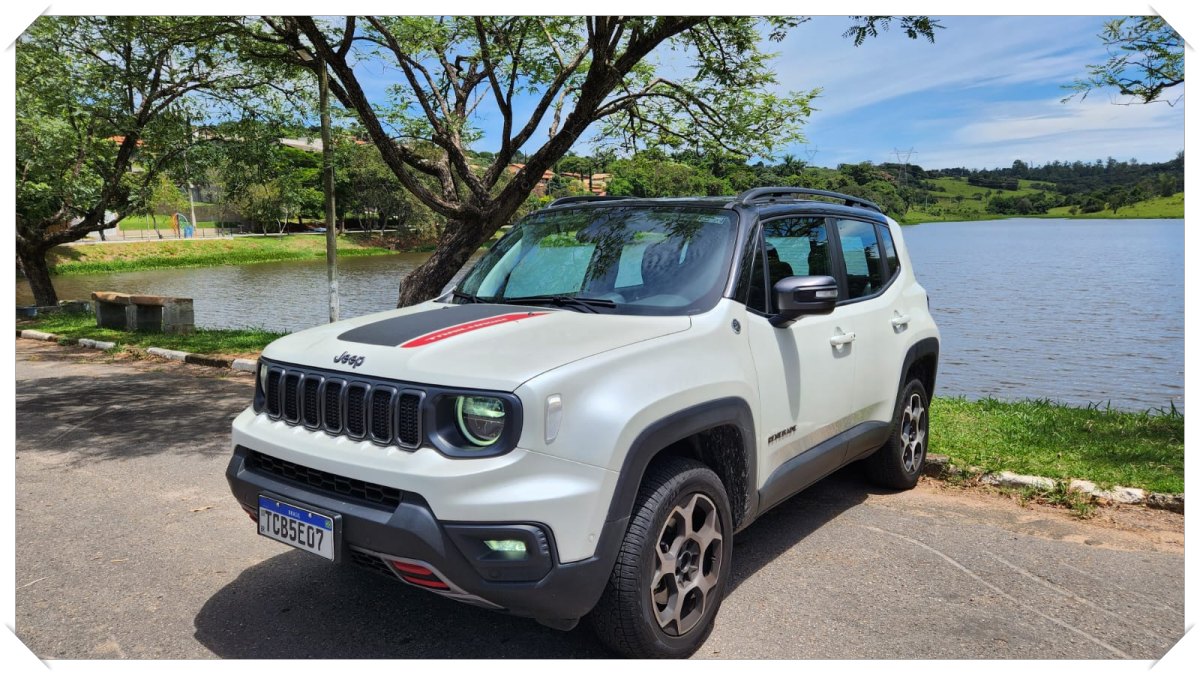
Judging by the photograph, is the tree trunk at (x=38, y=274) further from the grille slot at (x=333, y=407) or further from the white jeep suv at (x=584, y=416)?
the grille slot at (x=333, y=407)

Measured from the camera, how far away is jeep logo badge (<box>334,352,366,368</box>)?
120 inches

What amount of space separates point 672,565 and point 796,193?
2307mm

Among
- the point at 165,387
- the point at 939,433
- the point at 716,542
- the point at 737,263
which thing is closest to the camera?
the point at 716,542

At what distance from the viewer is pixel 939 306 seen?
→ 24.1m

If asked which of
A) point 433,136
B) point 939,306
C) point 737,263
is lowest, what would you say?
point 939,306

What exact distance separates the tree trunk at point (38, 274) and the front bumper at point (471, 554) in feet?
67.4

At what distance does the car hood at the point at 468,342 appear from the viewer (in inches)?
111

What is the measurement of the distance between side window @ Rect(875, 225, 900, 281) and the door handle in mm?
950

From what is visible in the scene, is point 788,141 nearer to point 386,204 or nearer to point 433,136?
→ point 433,136

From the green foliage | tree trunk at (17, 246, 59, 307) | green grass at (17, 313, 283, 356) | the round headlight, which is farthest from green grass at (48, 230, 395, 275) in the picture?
the round headlight

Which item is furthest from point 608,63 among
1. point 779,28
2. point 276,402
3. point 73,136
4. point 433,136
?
point 73,136

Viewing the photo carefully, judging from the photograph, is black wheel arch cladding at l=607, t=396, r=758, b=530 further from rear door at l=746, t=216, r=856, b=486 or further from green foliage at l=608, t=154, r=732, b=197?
green foliage at l=608, t=154, r=732, b=197

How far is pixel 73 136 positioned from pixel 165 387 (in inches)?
380

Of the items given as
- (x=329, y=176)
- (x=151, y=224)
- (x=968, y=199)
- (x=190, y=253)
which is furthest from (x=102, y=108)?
(x=968, y=199)
